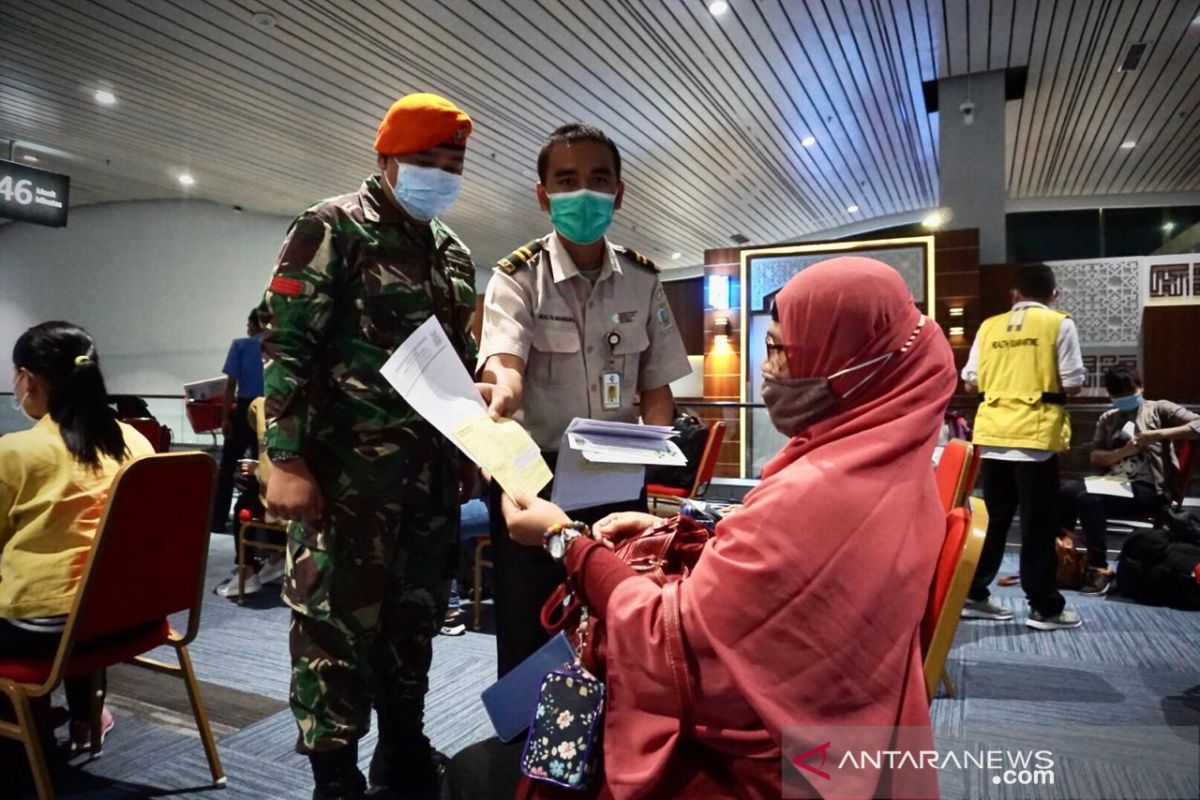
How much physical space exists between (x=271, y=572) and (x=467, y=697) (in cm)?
200

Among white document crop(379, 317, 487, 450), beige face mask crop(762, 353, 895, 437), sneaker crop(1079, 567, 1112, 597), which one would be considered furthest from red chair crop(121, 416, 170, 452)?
sneaker crop(1079, 567, 1112, 597)

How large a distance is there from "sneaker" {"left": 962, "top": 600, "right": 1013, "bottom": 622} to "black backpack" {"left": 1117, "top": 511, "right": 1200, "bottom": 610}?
787 millimetres

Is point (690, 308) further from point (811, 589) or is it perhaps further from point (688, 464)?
point (811, 589)

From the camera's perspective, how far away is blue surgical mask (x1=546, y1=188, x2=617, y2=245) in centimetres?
153

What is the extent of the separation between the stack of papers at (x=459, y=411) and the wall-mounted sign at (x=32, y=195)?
6490 mm

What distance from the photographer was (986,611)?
11.5 ft

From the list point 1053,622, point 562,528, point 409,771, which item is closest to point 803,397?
point 562,528

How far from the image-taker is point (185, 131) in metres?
7.34

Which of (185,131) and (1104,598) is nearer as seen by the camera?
(1104,598)

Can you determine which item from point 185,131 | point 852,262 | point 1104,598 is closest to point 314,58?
point 185,131

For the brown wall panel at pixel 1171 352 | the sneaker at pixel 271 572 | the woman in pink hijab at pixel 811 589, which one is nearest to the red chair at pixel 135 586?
the woman in pink hijab at pixel 811 589

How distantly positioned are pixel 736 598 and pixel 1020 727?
6.82 ft

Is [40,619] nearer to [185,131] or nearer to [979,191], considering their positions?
[185,131]

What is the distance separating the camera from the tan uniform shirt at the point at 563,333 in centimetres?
151
